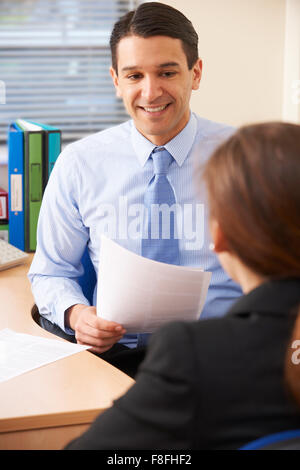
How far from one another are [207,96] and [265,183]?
194cm

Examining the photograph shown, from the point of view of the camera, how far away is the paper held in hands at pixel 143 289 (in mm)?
1202

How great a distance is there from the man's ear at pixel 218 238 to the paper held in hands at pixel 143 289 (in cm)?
36

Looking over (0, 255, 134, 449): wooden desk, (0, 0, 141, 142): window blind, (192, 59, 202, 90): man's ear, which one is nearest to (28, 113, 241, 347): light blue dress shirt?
(192, 59, 202, 90): man's ear

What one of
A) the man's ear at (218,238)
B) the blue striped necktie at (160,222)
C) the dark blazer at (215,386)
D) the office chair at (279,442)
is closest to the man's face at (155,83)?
the blue striped necktie at (160,222)

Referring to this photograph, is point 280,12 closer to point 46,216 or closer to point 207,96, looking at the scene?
point 207,96

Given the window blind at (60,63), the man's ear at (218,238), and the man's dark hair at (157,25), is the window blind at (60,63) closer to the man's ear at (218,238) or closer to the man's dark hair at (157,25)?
the man's dark hair at (157,25)

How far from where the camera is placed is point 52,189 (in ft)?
5.69

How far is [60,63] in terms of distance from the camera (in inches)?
114

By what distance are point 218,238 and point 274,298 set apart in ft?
0.36

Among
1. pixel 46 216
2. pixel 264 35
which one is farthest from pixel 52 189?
pixel 264 35

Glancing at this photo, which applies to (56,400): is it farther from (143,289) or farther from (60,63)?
(60,63)

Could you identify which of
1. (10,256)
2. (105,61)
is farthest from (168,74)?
(105,61)

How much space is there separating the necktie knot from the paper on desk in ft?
1.79

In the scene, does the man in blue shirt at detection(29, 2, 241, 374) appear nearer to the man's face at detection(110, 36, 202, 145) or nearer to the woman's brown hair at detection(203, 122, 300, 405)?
the man's face at detection(110, 36, 202, 145)
